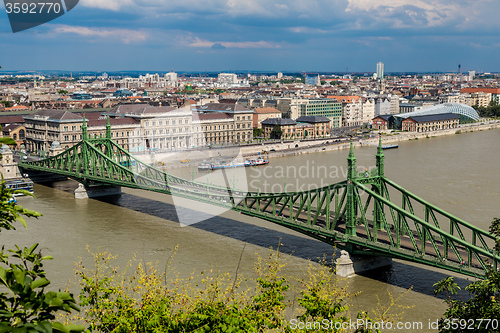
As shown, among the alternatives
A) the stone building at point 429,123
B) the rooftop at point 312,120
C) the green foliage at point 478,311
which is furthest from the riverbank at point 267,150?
the green foliage at point 478,311

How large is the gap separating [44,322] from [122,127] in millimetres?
39321

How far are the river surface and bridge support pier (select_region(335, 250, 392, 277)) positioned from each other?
0.22 m

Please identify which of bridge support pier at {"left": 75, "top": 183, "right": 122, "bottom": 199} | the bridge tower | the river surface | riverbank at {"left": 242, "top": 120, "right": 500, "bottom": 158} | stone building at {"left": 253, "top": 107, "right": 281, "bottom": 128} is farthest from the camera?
stone building at {"left": 253, "top": 107, "right": 281, "bottom": 128}

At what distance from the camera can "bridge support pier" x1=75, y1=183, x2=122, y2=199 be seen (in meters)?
26.9

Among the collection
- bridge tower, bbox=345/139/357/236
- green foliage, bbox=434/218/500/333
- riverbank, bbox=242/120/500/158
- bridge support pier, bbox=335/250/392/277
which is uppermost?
green foliage, bbox=434/218/500/333

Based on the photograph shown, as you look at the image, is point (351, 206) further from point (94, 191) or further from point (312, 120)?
point (312, 120)

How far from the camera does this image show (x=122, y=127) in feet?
135

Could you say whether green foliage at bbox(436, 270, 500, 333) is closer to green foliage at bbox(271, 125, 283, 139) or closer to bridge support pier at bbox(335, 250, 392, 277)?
bridge support pier at bbox(335, 250, 392, 277)

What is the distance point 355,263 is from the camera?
15.1 m

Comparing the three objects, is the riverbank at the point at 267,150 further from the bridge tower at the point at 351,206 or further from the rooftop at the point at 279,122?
the bridge tower at the point at 351,206

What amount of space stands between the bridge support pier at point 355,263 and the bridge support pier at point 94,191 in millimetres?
15249

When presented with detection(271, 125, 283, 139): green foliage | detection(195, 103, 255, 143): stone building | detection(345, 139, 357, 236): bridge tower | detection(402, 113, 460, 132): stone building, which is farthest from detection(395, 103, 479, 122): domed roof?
detection(345, 139, 357, 236): bridge tower

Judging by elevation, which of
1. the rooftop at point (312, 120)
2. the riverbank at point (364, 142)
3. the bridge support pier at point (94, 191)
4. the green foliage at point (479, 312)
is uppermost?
the green foliage at point (479, 312)

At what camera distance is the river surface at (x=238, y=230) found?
47.6 ft
